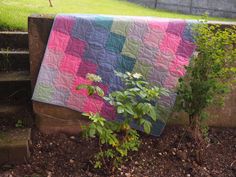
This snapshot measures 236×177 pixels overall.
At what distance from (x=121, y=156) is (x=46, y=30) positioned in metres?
1.48

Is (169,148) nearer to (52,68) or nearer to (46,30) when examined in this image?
(52,68)

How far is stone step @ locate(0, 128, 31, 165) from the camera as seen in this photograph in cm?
332

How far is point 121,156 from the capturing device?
11.2 feet

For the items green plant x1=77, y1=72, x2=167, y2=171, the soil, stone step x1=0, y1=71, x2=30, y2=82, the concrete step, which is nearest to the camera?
green plant x1=77, y1=72, x2=167, y2=171

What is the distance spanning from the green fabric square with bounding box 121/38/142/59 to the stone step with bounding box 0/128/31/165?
1314 mm

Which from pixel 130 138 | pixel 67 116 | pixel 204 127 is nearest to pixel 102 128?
pixel 130 138

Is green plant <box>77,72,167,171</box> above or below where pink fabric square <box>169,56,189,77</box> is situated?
below

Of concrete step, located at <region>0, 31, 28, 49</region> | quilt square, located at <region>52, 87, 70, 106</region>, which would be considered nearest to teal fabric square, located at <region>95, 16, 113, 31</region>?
quilt square, located at <region>52, 87, 70, 106</region>

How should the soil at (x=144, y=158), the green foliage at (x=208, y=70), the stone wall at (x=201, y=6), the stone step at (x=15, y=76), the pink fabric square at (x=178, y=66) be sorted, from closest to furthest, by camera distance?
1. the green foliage at (x=208, y=70)
2. the soil at (x=144, y=158)
3. the pink fabric square at (x=178, y=66)
4. the stone step at (x=15, y=76)
5. the stone wall at (x=201, y=6)

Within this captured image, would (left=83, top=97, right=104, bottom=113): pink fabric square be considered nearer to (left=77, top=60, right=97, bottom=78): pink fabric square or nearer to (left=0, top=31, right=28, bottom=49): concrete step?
(left=77, top=60, right=97, bottom=78): pink fabric square

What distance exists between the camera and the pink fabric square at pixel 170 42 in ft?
11.8

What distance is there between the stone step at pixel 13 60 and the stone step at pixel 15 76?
0.11 meters

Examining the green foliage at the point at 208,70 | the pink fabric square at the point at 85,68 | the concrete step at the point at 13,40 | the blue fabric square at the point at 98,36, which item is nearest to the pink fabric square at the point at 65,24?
the blue fabric square at the point at 98,36

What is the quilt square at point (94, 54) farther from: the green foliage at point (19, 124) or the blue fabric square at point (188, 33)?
the green foliage at point (19, 124)
